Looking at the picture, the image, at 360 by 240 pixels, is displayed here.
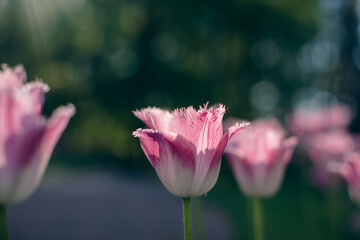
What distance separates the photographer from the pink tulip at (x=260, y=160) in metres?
1.75

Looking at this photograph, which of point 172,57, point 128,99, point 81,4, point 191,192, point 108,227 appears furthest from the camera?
point 81,4

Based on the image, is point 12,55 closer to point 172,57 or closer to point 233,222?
point 172,57

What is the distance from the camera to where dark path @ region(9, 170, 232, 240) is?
660cm

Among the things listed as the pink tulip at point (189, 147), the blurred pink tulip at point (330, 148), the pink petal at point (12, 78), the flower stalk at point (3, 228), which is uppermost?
the blurred pink tulip at point (330, 148)

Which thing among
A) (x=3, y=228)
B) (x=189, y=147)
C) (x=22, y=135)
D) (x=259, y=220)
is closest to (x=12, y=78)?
(x=22, y=135)

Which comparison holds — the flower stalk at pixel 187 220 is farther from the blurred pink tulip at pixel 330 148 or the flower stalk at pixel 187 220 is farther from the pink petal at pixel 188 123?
the blurred pink tulip at pixel 330 148

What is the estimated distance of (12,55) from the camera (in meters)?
19.0

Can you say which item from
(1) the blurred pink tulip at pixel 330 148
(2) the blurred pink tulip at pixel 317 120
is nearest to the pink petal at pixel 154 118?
(1) the blurred pink tulip at pixel 330 148

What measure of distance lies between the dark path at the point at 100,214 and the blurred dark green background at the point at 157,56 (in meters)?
3.02

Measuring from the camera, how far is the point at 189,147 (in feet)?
3.60

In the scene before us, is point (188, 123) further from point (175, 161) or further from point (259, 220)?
point (259, 220)

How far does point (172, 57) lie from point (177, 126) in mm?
15221

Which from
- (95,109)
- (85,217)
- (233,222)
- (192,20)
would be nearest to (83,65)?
(95,109)

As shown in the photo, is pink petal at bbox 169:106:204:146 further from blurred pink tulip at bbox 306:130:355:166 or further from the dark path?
the dark path
